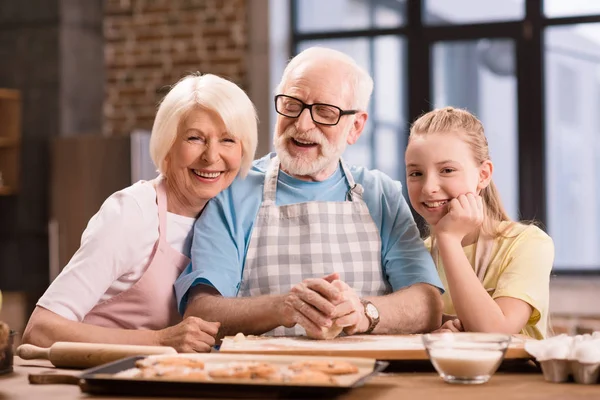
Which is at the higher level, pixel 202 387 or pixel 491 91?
pixel 491 91

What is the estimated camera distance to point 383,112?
21.8 feet

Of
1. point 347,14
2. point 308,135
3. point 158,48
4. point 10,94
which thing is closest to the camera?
Result: point 308,135

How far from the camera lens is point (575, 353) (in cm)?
154

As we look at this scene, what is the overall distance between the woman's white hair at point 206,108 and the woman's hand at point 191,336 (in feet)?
1.94

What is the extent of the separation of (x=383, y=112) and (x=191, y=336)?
4.88 m

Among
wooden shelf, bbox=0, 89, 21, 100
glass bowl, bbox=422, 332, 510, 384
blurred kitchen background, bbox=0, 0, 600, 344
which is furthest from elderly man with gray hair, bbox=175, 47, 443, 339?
wooden shelf, bbox=0, 89, 21, 100

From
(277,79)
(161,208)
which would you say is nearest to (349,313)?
(161,208)

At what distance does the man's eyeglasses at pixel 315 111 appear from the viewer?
2496 millimetres

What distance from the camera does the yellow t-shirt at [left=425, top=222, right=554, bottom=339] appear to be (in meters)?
2.24

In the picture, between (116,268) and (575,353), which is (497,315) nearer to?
(575,353)

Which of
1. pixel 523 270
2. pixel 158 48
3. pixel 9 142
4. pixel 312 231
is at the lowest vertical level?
pixel 523 270

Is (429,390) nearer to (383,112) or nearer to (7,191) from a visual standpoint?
(383,112)

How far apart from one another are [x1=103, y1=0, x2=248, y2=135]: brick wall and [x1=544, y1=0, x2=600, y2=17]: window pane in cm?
213

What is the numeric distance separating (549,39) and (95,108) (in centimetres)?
328
